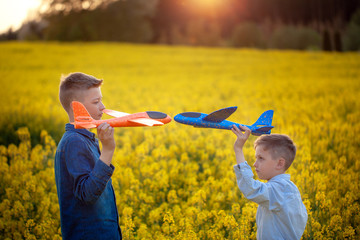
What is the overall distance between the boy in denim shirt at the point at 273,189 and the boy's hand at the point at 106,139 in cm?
81

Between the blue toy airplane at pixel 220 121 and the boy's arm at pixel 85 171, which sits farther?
the blue toy airplane at pixel 220 121

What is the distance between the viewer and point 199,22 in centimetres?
5778

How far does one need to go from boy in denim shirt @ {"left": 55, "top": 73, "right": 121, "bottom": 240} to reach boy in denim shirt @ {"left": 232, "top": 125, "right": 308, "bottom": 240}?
849mm

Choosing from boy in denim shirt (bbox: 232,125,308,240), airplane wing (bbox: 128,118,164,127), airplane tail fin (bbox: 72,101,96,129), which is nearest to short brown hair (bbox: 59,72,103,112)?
airplane tail fin (bbox: 72,101,96,129)

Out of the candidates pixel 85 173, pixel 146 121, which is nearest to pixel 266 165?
pixel 146 121

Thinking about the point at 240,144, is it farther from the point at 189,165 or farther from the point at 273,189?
the point at 189,165

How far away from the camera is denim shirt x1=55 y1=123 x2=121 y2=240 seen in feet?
6.79

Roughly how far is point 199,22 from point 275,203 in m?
58.3

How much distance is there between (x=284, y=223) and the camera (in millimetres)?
2230

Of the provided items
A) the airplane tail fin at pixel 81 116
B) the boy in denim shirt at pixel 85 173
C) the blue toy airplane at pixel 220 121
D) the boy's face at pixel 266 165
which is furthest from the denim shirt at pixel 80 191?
the boy's face at pixel 266 165

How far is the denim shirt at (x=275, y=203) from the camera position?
2.15 meters

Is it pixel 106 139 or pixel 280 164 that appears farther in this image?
pixel 280 164

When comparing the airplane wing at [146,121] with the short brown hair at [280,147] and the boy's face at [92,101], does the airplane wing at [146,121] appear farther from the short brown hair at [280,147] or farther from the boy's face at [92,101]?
the short brown hair at [280,147]

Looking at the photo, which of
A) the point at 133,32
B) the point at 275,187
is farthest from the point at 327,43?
the point at 275,187
